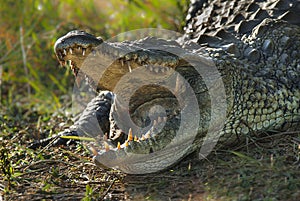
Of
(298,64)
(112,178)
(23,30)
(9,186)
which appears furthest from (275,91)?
(23,30)

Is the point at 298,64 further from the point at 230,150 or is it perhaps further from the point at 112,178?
the point at 112,178

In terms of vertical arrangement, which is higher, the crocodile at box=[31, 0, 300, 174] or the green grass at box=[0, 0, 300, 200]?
the crocodile at box=[31, 0, 300, 174]

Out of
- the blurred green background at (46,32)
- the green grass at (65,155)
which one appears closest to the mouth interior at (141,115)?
the green grass at (65,155)

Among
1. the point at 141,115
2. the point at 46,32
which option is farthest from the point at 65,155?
the point at 46,32

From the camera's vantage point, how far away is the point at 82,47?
9.62 feet

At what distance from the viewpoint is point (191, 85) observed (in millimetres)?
3213

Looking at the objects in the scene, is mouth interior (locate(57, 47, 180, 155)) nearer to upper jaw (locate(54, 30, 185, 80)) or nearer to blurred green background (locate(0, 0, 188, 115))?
upper jaw (locate(54, 30, 185, 80))

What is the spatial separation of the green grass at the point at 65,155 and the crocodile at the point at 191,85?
15 cm

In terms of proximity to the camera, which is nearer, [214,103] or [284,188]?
[284,188]

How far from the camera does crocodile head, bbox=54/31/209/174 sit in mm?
2932

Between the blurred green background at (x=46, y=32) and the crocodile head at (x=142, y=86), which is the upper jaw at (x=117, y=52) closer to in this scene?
the crocodile head at (x=142, y=86)

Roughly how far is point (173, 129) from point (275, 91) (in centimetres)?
87

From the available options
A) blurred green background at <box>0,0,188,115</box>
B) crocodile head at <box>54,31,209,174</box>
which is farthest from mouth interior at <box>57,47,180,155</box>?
blurred green background at <box>0,0,188,115</box>

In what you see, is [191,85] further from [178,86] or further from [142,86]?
[142,86]
